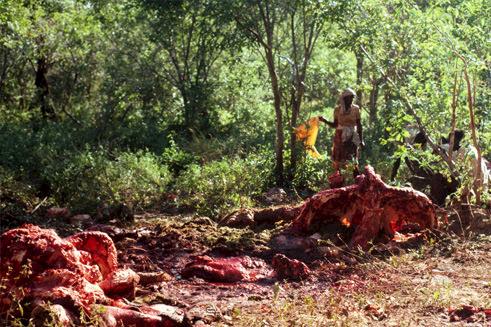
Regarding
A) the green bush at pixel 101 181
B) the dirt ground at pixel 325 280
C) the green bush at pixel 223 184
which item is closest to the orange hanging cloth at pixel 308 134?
the green bush at pixel 223 184

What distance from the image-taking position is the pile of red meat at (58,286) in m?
4.55

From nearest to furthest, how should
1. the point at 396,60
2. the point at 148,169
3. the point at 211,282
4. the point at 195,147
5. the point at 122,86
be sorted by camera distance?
the point at 211,282
the point at 396,60
the point at 148,169
the point at 195,147
the point at 122,86

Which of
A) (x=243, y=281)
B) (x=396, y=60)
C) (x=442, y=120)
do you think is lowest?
(x=243, y=281)

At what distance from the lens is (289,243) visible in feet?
25.2

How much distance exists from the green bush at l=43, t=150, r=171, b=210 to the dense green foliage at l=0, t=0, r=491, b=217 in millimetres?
26

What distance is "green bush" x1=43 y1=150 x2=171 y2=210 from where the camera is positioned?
1080 cm

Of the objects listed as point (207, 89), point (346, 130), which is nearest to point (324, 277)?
point (346, 130)

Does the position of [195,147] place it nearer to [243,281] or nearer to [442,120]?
[442,120]

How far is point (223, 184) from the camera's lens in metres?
11.1

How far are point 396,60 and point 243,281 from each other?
152 inches

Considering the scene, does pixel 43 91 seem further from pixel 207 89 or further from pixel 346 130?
pixel 346 130

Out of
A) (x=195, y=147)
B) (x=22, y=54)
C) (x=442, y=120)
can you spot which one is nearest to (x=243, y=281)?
(x=442, y=120)

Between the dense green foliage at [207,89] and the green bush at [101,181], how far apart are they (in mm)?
26

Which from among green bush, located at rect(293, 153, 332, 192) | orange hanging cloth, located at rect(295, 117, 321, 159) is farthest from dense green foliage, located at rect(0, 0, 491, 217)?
orange hanging cloth, located at rect(295, 117, 321, 159)
